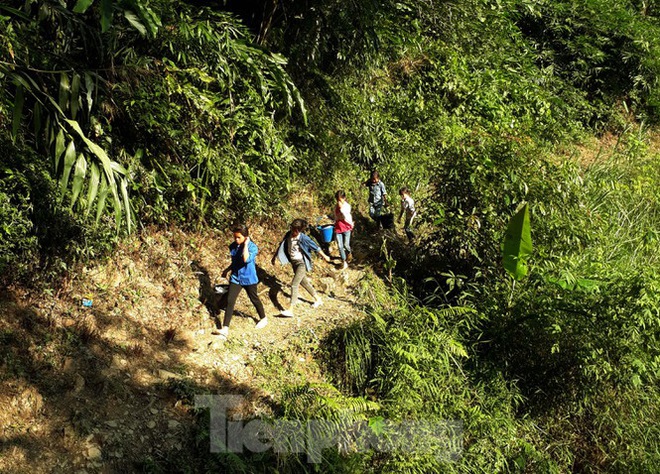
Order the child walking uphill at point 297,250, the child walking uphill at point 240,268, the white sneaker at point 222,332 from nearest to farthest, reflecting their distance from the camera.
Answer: the child walking uphill at point 240,268
the white sneaker at point 222,332
the child walking uphill at point 297,250

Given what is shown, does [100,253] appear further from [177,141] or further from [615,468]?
[615,468]

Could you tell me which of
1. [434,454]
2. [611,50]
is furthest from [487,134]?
[611,50]

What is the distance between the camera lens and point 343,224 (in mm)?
9625

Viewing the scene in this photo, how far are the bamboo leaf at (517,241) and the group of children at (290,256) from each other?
98.1 inches

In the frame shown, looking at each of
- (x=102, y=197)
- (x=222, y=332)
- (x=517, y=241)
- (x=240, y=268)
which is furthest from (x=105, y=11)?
(x=517, y=241)

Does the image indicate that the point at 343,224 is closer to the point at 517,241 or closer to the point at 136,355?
the point at 517,241

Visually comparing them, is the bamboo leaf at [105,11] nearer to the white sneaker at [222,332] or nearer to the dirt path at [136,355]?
the dirt path at [136,355]

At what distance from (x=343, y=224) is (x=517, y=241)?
3232mm

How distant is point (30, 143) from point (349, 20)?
199 inches

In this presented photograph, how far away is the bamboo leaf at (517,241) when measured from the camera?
693 cm

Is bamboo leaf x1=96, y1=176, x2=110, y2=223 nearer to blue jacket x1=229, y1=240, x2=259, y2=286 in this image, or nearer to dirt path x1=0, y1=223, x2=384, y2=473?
dirt path x1=0, y1=223, x2=384, y2=473

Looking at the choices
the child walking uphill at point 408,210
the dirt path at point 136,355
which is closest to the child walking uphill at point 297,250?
the dirt path at point 136,355

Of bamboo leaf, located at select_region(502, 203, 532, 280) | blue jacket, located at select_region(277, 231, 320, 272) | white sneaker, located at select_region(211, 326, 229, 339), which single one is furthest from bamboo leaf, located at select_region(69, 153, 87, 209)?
bamboo leaf, located at select_region(502, 203, 532, 280)

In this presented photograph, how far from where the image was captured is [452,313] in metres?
7.79
